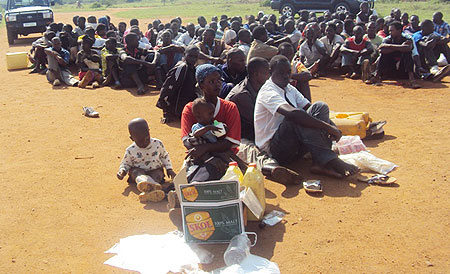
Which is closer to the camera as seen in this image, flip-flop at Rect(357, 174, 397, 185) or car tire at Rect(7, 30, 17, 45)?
flip-flop at Rect(357, 174, 397, 185)

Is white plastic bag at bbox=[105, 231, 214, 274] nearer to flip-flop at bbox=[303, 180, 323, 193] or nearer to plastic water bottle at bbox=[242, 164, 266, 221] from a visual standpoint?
plastic water bottle at bbox=[242, 164, 266, 221]

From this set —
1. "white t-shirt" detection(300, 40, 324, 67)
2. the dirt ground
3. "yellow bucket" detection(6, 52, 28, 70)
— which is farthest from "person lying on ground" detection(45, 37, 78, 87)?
"white t-shirt" detection(300, 40, 324, 67)

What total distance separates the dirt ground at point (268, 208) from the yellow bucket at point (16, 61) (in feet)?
19.5

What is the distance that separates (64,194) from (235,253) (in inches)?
86.6

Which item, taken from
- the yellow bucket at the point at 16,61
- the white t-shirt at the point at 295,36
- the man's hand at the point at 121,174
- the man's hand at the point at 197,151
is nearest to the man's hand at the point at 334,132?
the man's hand at the point at 197,151

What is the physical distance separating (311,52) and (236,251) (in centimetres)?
795

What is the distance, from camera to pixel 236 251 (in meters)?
3.38

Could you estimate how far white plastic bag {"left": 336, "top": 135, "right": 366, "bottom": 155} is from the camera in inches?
214

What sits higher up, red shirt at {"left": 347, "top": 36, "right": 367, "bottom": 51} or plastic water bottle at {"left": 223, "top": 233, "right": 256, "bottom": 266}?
red shirt at {"left": 347, "top": 36, "right": 367, "bottom": 51}

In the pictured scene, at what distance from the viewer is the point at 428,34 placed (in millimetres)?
9938

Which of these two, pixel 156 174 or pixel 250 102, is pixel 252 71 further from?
pixel 156 174

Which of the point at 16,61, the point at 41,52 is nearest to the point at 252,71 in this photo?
the point at 41,52

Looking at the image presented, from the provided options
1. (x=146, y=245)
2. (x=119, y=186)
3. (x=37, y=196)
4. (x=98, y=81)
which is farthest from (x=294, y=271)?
(x=98, y=81)

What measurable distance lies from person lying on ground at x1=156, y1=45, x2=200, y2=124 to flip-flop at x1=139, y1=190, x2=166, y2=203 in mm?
2853
